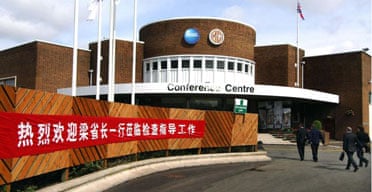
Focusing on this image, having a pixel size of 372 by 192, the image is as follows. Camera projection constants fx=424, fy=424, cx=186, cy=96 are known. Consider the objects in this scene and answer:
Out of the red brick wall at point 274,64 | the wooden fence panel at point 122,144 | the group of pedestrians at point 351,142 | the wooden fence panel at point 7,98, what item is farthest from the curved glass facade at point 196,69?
the wooden fence panel at point 7,98

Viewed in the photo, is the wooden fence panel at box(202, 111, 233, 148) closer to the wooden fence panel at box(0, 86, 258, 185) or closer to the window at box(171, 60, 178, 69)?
the wooden fence panel at box(0, 86, 258, 185)

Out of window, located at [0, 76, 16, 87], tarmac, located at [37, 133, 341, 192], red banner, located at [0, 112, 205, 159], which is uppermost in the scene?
window, located at [0, 76, 16, 87]

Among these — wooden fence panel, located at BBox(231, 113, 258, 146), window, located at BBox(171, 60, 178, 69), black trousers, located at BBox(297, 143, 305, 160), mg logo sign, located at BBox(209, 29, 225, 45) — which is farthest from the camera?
window, located at BBox(171, 60, 178, 69)

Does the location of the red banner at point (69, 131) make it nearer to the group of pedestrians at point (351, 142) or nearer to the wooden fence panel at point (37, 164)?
the wooden fence panel at point (37, 164)

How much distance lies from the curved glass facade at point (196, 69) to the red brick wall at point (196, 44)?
20.1 inches

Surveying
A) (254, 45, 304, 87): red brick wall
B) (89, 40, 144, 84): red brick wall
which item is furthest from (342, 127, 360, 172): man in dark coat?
(254, 45, 304, 87): red brick wall

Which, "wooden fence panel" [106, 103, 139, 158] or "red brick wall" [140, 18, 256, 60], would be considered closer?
"wooden fence panel" [106, 103, 139, 158]

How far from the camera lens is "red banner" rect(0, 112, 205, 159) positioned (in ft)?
26.3

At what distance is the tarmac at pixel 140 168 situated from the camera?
32.6 ft

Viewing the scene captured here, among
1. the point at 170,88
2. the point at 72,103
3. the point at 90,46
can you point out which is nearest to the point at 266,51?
the point at 170,88

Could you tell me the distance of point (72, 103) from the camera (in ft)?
35.2

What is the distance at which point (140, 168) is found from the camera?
13727 millimetres

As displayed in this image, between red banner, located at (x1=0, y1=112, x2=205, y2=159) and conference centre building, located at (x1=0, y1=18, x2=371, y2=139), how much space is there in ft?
49.2

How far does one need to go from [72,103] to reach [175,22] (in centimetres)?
2603
